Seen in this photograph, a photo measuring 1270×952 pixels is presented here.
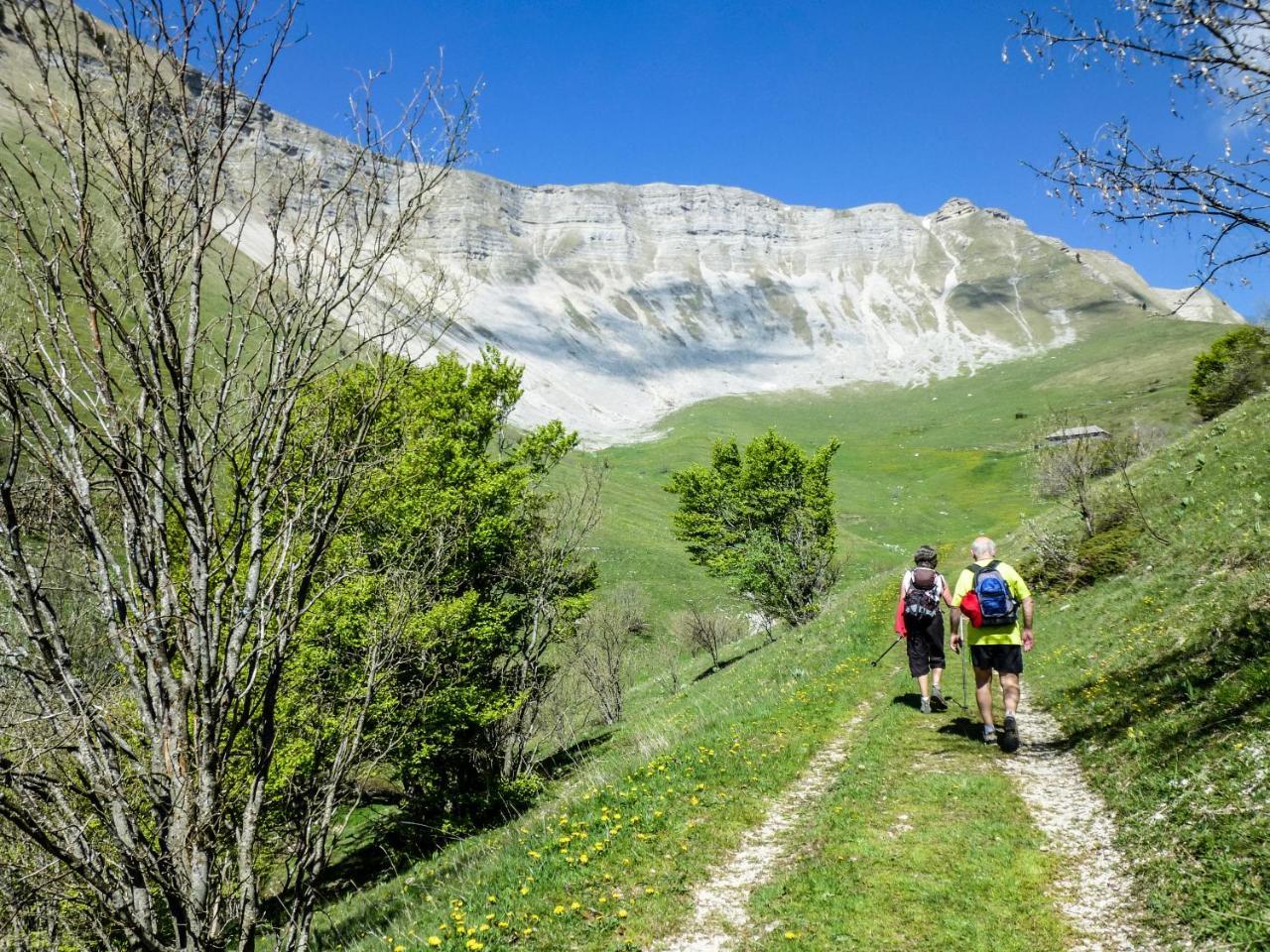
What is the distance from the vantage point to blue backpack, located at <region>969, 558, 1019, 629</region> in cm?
1067

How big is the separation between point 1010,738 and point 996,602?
2.01 m

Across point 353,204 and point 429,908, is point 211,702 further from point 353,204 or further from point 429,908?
point 429,908

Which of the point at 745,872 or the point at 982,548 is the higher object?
the point at 982,548

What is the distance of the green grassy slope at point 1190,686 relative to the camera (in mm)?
5875

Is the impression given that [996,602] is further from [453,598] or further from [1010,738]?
[453,598]

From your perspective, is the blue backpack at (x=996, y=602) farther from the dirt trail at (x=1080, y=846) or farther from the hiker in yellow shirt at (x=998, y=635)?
the dirt trail at (x=1080, y=846)

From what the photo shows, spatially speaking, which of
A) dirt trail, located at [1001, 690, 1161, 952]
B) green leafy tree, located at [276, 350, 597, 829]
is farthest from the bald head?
green leafy tree, located at [276, 350, 597, 829]

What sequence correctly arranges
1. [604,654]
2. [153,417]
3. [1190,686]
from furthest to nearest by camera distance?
1. [604,654]
2. [1190,686]
3. [153,417]

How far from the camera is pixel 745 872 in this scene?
782 centimetres

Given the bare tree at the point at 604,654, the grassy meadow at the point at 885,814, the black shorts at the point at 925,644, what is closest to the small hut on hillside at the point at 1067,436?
the grassy meadow at the point at 885,814

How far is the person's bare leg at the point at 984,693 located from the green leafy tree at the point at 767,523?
22599 millimetres

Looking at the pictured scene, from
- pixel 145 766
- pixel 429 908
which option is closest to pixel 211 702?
pixel 145 766

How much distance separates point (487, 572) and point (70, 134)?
788 inches

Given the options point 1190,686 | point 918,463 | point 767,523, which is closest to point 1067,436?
point 767,523
